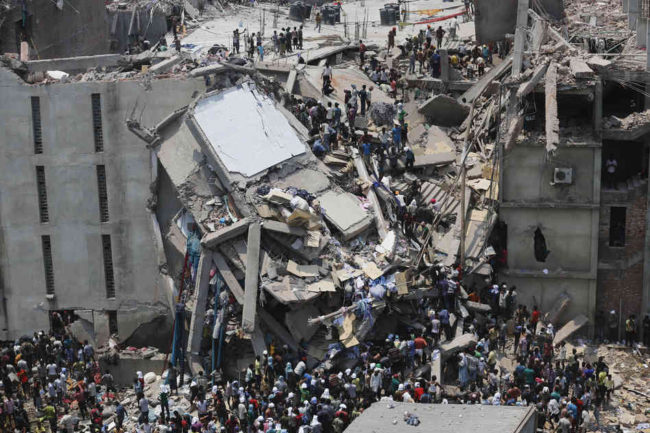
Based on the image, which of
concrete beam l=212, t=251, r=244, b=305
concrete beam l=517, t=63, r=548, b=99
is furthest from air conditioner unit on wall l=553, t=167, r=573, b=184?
concrete beam l=212, t=251, r=244, b=305

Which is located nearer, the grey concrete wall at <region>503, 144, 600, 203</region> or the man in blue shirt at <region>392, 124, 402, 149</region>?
the grey concrete wall at <region>503, 144, 600, 203</region>

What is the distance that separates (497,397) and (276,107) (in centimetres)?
1262

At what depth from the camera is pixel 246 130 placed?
139 ft

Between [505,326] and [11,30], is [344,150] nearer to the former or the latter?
[505,326]

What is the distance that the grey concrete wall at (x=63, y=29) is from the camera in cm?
5128

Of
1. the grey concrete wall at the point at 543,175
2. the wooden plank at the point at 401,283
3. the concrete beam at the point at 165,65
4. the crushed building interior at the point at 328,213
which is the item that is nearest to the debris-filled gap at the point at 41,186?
the crushed building interior at the point at 328,213

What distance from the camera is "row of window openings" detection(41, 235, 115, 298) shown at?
147 ft

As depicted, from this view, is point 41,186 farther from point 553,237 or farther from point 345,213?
point 553,237

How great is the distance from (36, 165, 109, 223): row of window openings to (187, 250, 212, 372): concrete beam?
18.1ft

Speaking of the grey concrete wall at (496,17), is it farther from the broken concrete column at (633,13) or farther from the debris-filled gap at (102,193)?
the debris-filled gap at (102,193)

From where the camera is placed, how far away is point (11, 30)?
5094 centimetres

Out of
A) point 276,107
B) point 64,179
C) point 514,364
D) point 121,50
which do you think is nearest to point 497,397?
point 514,364

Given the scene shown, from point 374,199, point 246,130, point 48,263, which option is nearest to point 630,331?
point 374,199

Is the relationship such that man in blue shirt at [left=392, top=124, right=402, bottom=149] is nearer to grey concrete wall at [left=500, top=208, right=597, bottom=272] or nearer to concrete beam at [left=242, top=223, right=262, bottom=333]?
grey concrete wall at [left=500, top=208, right=597, bottom=272]
